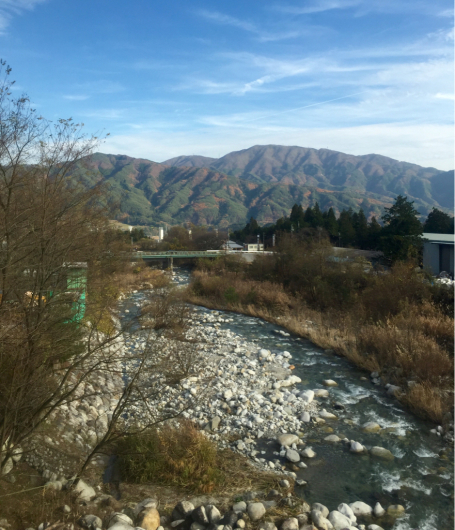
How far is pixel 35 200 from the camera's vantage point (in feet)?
17.0

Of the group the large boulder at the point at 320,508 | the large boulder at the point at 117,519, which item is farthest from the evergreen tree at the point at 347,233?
the large boulder at the point at 117,519

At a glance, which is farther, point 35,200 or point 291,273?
point 291,273

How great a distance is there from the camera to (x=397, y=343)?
11.1 metres

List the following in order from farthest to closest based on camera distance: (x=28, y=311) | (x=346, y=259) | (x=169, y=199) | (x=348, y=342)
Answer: (x=169, y=199) < (x=346, y=259) < (x=348, y=342) < (x=28, y=311)

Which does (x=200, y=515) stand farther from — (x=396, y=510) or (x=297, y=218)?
(x=297, y=218)

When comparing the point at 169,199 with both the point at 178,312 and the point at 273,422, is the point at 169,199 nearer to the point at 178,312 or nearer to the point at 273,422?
the point at 178,312

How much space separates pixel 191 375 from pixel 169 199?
441ft

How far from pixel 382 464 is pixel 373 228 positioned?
88.0ft

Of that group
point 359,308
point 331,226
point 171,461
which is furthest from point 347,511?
point 331,226

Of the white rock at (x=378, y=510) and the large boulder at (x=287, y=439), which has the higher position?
the large boulder at (x=287, y=439)

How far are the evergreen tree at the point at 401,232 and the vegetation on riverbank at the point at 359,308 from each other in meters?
2.13

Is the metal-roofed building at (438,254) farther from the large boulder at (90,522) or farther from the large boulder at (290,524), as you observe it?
the large boulder at (90,522)


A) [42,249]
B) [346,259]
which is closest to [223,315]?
[346,259]

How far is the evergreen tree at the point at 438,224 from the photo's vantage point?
3183 centimetres
